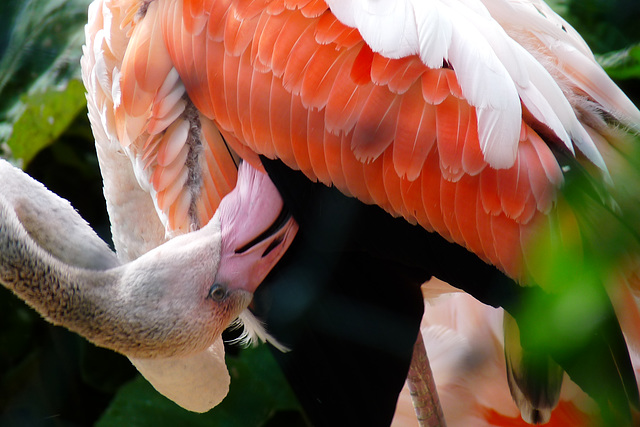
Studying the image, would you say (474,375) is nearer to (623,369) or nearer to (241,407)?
(241,407)

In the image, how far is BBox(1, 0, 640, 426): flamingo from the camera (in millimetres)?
986

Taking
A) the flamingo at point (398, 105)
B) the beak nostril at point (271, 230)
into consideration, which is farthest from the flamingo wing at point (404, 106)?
the beak nostril at point (271, 230)

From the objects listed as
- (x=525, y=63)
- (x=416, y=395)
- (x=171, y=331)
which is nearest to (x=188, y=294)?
(x=171, y=331)

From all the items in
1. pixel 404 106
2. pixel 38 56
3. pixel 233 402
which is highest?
pixel 404 106

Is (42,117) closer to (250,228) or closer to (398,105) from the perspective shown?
(250,228)

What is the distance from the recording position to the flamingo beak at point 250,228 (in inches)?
46.8

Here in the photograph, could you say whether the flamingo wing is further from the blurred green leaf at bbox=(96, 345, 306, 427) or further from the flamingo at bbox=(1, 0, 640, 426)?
the blurred green leaf at bbox=(96, 345, 306, 427)

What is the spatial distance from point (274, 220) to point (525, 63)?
45cm

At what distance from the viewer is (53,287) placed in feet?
3.50

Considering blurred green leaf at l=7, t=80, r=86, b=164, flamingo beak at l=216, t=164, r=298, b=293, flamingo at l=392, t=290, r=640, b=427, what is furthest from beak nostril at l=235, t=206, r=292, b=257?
blurred green leaf at l=7, t=80, r=86, b=164

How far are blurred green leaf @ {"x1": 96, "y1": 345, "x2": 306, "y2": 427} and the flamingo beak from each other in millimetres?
927

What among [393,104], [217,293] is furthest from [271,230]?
[393,104]

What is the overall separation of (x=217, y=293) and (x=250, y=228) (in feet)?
0.38

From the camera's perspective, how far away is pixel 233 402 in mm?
2119
